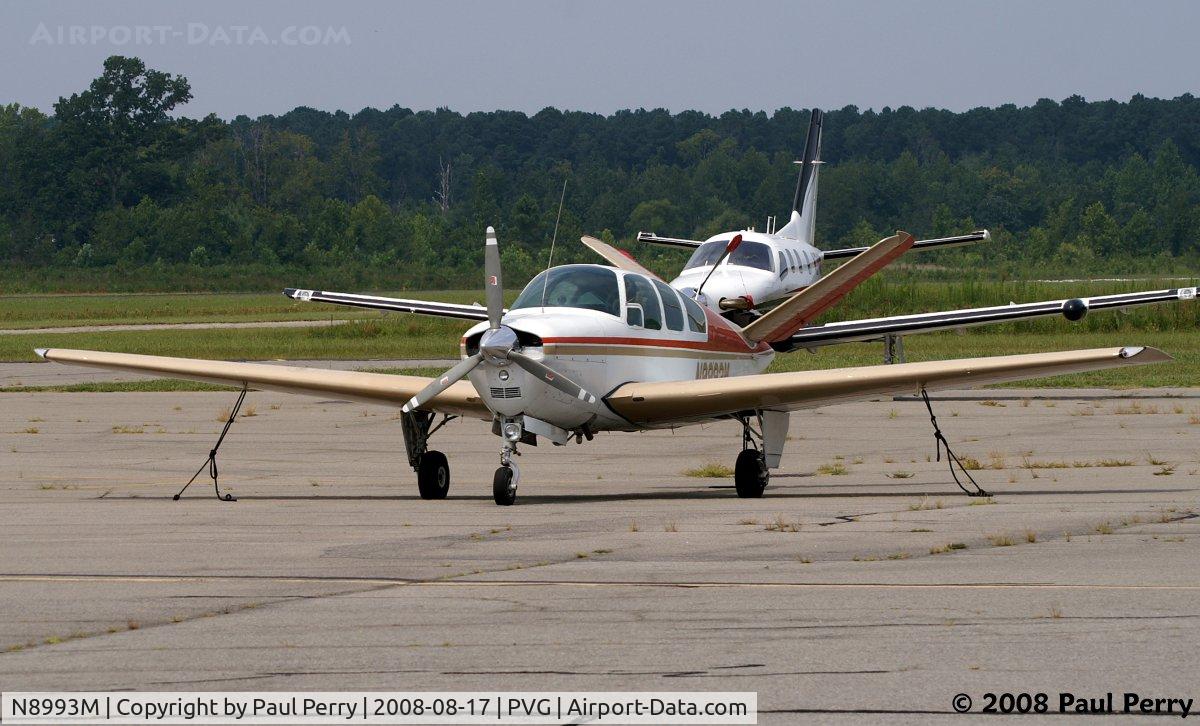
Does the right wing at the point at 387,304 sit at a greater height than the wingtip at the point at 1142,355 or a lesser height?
lesser

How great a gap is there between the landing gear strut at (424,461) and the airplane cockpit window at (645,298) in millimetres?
2261

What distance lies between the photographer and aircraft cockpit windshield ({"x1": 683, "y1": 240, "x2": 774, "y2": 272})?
31844 millimetres

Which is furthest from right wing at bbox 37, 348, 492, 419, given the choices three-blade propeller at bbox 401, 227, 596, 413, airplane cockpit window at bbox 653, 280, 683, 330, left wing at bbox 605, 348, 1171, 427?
airplane cockpit window at bbox 653, 280, 683, 330

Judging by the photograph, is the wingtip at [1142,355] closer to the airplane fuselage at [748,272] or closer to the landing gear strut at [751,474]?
the landing gear strut at [751,474]

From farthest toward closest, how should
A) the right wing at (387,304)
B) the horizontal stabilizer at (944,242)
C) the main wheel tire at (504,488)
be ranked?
the horizontal stabilizer at (944,242)
the right wing at (387,304)
the main wheel tire at (504,488)

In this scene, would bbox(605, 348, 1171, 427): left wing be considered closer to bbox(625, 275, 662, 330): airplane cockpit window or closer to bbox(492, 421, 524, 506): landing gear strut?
bbox(625, 275, 662, 330): airplane cockpit window

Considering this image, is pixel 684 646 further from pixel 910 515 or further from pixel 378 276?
pixel 378 276

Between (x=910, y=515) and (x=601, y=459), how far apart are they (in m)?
7.62

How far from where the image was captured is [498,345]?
13.8 metres

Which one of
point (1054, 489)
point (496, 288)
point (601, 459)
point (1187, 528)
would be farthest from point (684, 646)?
point (601, 459)

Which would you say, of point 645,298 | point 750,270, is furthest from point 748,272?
point 645,298

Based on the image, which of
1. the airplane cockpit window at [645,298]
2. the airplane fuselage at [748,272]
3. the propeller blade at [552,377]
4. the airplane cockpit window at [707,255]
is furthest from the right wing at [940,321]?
the propeller blade at [552,377]

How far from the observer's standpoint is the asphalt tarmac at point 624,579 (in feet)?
22.2

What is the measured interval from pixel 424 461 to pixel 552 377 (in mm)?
1657
